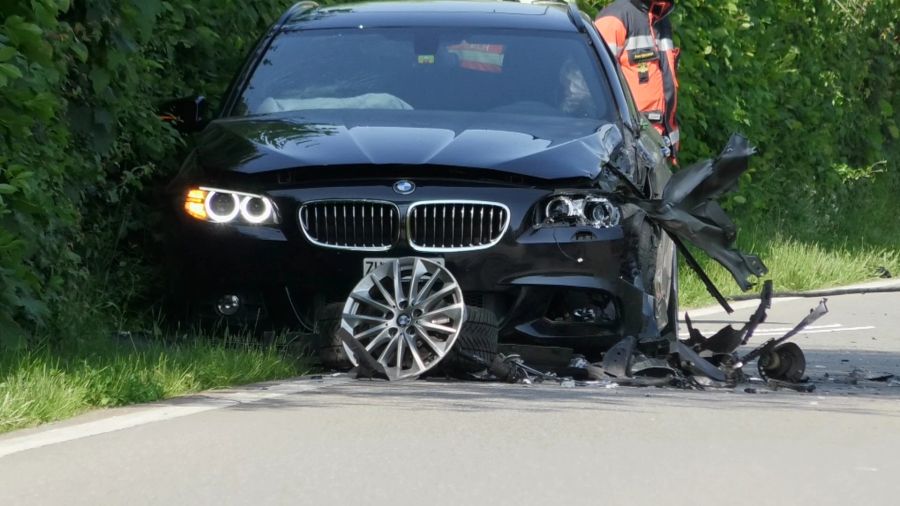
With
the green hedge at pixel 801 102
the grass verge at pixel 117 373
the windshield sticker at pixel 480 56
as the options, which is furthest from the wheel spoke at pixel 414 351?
the green hedge at pixel 801 102

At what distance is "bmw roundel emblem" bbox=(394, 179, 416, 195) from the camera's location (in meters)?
8.70

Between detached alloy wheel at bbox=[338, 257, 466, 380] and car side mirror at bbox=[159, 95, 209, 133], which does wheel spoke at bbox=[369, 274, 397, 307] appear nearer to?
detached alloy wheel at bbox=[338, 257, 466, 380]

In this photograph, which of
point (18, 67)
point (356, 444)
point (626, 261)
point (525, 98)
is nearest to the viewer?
point (356, 444)

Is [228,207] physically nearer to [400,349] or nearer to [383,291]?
[383,291]

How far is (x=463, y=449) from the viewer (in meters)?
6.55

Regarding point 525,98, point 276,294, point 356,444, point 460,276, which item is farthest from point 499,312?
point 356,444

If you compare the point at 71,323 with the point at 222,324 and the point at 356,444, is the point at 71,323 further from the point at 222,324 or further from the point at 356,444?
the point at 356,444

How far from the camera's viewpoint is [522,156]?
28.9 feet

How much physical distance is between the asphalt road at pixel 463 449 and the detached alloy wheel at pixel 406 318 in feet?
0.50

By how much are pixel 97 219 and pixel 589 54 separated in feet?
8.01

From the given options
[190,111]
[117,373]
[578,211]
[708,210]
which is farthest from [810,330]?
[117,373]

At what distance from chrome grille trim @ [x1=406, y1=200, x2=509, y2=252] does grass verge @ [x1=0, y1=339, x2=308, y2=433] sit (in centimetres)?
72

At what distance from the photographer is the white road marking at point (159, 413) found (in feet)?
21.8

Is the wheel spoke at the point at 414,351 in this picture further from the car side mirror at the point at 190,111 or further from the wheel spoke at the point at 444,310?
the car side mirror at the point at 190,111
